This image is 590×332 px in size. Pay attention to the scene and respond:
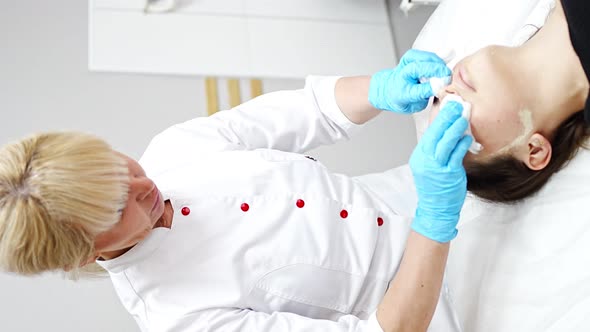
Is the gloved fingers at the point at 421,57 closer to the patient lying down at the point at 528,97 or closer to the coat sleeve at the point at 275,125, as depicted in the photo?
the patient lying down at the point at 528,97

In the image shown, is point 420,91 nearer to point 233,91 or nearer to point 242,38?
point 233,91

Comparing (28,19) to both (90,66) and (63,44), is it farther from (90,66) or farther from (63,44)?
(90,66)

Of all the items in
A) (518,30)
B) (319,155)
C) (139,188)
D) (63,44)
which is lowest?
(319,155)

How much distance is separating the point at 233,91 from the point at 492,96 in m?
1.35

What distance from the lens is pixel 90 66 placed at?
2314 mm

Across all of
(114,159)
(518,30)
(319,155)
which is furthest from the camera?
(319,155)

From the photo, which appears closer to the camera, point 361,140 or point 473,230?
point 473,230

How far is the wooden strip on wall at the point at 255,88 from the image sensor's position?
7.64 feet

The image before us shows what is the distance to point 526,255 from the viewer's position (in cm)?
119

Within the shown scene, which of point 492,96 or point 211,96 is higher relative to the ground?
point 492,96

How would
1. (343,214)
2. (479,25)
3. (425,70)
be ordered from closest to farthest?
(425,70) → (343,214) → (479,25)

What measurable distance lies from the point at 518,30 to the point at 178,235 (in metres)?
0.92

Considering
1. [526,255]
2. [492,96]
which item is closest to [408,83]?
[492,96]

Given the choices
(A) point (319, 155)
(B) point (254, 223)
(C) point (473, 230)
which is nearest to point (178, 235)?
(B) point (254, 223)
